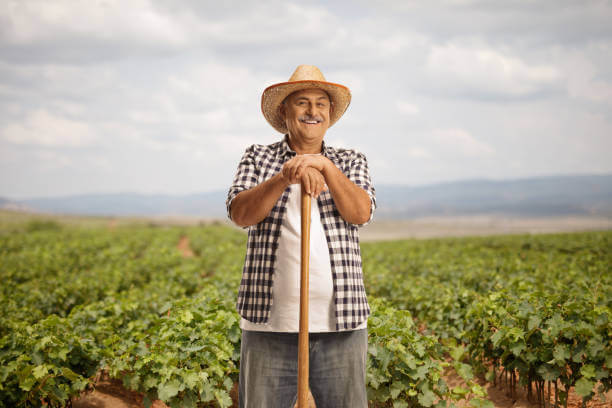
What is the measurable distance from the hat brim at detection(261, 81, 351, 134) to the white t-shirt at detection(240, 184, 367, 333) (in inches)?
23.3

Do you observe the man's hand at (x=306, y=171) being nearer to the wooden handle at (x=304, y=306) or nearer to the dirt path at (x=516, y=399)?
the wooden handle at (x=304, y=306)

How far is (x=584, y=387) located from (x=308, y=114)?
126 inches

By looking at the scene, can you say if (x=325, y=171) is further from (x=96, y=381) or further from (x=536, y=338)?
(x=96, y=381)

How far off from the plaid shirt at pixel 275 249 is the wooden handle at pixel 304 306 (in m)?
0.17

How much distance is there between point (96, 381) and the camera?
190 inches

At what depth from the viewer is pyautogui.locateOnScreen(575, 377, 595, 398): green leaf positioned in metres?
3.64

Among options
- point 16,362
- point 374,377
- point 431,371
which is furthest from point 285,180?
point 16,362

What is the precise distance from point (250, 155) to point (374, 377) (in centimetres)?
219

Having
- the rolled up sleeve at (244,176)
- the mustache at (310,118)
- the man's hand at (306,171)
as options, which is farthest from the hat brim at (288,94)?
the man's hand at (306,171)

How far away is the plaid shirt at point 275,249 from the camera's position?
84.7 inches

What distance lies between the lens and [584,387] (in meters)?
3.66

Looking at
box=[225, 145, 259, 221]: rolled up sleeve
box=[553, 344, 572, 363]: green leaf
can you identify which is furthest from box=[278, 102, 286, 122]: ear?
box=[553, 344, 572, 363]: green leaf

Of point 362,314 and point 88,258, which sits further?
point 88,258

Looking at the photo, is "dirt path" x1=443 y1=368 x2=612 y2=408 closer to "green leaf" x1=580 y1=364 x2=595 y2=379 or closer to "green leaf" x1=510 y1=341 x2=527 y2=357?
"green leaf" x1=510 y1=341 x2=527 y2=357
